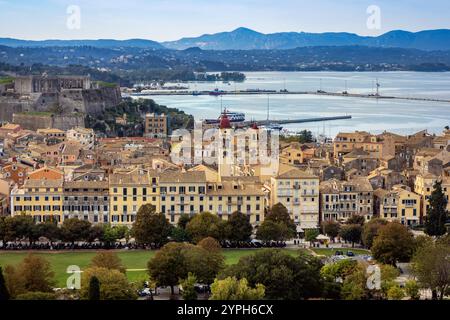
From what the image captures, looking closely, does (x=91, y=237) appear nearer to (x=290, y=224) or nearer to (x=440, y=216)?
(x=290, y=224)

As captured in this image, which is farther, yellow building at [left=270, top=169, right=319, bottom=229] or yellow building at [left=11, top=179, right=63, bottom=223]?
yellow building at [left=270, top=169, right=319, bottom=229]

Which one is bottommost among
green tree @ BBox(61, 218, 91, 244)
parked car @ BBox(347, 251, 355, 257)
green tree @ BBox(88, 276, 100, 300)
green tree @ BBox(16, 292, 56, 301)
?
parked car @ BBox(347, 251, 355, 257)

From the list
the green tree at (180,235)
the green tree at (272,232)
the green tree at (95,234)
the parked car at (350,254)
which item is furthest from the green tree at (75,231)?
the parked car at (350,254)

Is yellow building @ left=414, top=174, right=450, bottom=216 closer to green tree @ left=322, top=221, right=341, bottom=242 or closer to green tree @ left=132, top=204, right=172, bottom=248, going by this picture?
green tree @ left=322, top=221, right=341, bottom=242

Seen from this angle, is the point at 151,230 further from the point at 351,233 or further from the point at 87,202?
the point at 351,233

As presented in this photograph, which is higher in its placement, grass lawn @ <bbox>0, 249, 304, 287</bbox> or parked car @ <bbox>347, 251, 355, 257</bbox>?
grass lawn @ <bbox>0, 249, 304, 287</bbox>

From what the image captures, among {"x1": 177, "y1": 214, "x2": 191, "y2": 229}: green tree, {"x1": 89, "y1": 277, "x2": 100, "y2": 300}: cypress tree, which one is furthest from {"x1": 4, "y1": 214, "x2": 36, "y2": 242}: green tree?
{"x1": 89, "y1": 277, "x2": 100, "y2": 300}: cypress tree
